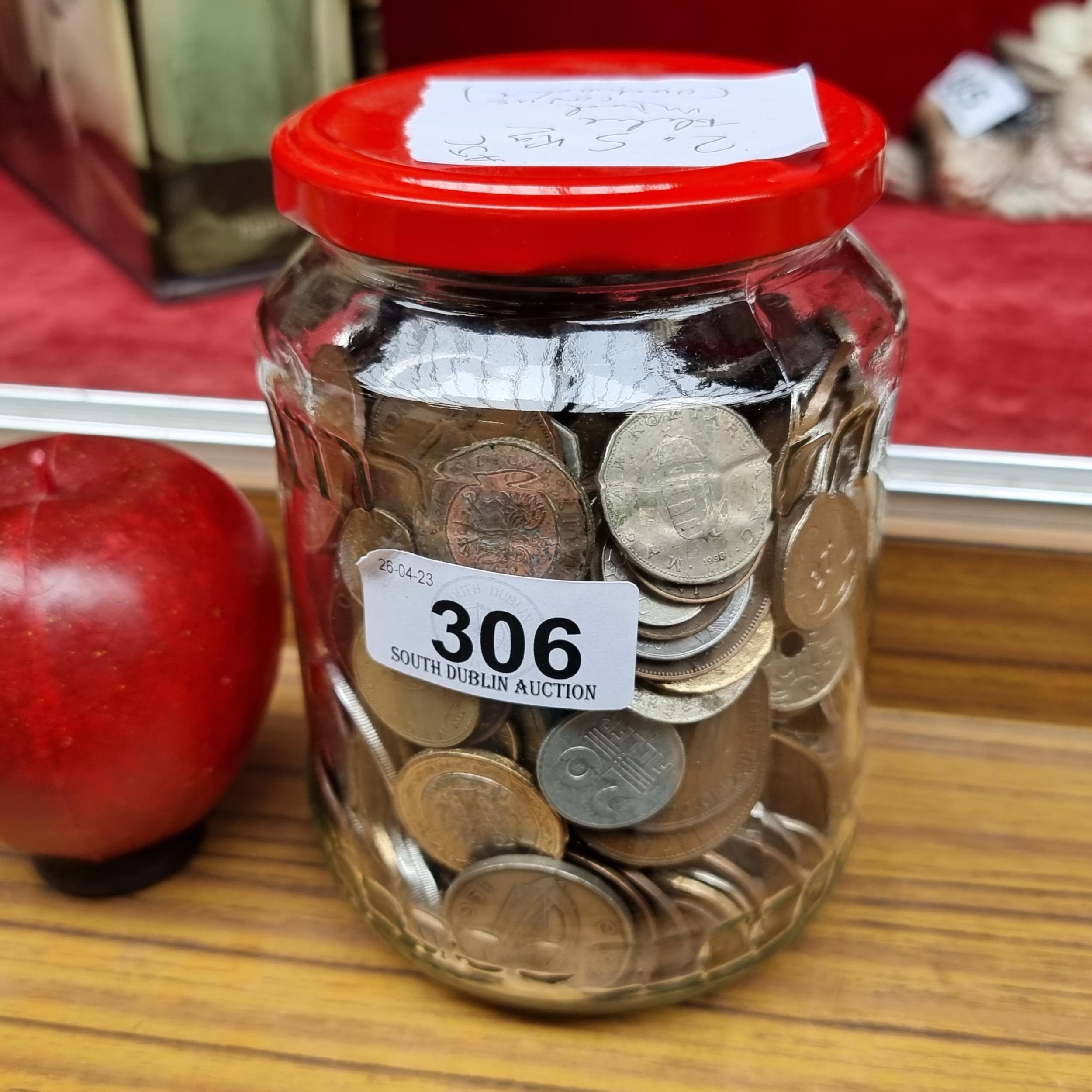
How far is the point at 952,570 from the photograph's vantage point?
0.66 meters

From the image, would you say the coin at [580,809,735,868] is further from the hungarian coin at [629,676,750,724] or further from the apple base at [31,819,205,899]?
the apple base at [31,819,205,899]

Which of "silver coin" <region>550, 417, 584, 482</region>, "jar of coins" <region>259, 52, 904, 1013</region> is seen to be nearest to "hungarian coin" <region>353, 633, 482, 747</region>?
"jar of coins" <region>259, 52, 904, 1013</region>

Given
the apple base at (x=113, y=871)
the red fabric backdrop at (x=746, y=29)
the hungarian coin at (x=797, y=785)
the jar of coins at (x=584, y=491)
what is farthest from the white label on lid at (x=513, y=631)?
the red fabric backdrop at (x=746, y=29)

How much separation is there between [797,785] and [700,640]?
13cm

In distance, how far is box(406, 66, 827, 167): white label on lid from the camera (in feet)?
1.38

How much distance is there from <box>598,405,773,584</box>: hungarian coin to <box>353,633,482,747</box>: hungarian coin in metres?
0.10

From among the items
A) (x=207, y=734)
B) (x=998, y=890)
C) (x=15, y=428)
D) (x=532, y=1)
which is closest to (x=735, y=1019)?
(x=998, y=890)

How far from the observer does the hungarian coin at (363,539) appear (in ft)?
1.52

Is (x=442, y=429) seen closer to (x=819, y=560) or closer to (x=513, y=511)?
(x=513, y=511)

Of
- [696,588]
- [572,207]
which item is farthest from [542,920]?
[572,207]

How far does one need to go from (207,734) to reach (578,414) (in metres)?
0.25

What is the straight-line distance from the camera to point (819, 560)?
0.49 metres

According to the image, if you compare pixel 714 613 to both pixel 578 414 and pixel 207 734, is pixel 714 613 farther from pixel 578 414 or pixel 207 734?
pixel 207 734

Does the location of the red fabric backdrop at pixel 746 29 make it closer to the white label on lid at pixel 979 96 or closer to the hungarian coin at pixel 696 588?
the white label on lid at pixel 979 96
